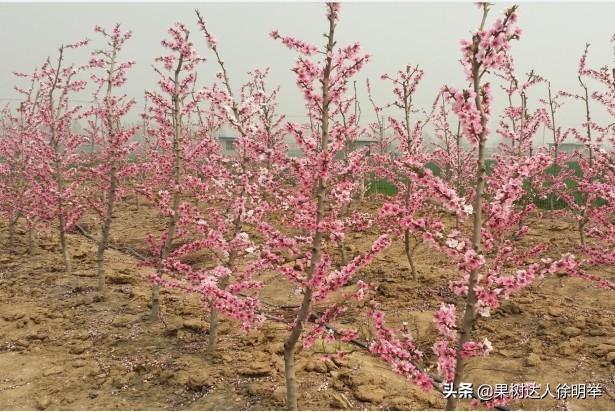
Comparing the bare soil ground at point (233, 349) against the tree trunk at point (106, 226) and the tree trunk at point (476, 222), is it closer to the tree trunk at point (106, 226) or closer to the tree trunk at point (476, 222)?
the tree trunk at point (106, 226)

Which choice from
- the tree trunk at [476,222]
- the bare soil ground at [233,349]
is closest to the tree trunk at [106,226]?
the bare soil ground at [233,349]

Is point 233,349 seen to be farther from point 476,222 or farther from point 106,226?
point 476,222

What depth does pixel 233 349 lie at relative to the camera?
21.7 feet

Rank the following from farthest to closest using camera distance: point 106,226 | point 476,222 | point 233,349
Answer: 1. point 106,226
2. point 233,349
3. point 476,222

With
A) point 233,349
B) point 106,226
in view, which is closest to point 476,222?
point 233,349

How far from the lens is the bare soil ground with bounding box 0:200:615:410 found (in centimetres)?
536

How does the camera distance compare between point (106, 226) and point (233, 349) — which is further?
point (106, 226)

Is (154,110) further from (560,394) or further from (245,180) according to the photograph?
(560,394)

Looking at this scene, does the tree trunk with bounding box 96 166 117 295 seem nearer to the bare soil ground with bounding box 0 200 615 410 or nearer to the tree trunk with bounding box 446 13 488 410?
the bare soil ground with bounding box 0 200 615 410

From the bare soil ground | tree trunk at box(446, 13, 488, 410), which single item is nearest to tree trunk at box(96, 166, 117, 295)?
the bare soil ground

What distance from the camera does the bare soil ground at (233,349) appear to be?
536cm

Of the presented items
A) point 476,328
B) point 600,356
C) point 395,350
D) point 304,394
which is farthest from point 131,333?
point 600,356

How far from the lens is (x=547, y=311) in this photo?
26.2 feet

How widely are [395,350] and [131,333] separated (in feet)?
17.0
